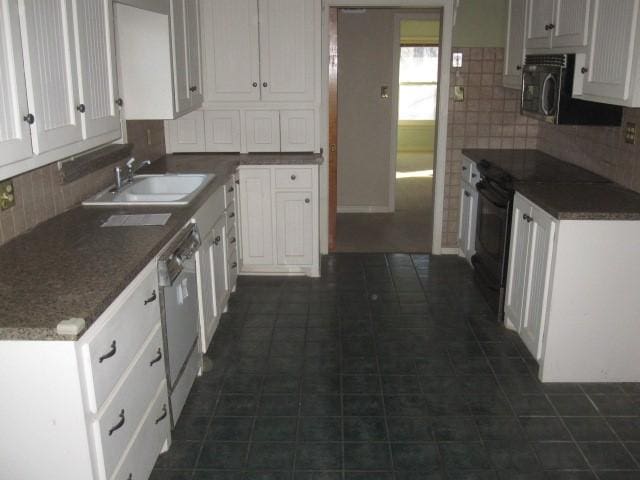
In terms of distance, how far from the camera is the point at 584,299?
299 centimetres

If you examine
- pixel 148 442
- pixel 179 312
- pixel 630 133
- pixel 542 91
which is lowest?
pixel 148 442

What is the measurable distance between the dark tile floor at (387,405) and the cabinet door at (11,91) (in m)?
1.37

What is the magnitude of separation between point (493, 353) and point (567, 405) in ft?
1.94

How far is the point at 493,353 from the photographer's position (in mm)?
3459

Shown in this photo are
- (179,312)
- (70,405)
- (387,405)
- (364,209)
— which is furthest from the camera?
(364,209)

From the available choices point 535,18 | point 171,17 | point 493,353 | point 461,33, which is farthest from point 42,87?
point 461,33

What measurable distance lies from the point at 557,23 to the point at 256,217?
2370mm

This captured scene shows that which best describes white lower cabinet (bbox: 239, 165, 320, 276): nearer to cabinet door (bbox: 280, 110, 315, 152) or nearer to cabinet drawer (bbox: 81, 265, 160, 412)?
cabinet door (bbox: 280, 110, 315, 152)

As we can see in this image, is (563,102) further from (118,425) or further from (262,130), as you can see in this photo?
(118,425)

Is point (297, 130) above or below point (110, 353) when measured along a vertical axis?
above

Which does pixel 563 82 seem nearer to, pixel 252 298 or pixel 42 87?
pixel 252 298

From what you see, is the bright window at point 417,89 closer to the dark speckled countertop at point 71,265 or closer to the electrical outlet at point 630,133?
the electrical outlet at point 630,133

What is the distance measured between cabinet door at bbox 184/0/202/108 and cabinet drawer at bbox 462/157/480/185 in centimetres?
208

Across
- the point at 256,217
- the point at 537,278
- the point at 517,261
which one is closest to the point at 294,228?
the point at 256,217
